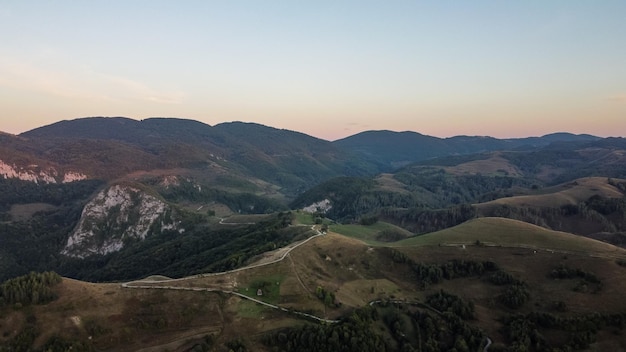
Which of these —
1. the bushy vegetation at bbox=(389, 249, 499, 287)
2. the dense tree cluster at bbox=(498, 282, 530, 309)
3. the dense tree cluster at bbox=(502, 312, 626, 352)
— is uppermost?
the bushy vegetation at bbox=(389, 249, 499, 287)

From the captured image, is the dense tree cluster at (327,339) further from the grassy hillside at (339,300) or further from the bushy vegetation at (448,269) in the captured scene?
the bushy vegetation at (448,269)

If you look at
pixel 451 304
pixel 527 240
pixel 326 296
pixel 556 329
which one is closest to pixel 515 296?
pixel 556 329

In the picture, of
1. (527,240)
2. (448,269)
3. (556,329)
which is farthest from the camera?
(527,240)

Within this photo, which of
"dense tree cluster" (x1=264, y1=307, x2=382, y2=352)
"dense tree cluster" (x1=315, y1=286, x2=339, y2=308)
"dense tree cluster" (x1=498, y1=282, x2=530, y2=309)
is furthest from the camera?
"dense tree cluster" (x1=498, y1=282, x2=530, y2=309)

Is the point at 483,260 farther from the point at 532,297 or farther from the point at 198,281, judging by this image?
the point at 198,281

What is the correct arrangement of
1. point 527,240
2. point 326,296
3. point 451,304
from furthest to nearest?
point 527,240
point 451,304
point 326,296

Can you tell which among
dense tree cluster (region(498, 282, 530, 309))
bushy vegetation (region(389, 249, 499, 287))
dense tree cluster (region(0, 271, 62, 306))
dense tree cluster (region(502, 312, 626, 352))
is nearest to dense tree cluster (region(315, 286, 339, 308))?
bushy vegetation (region(389, 249, 499, 287))

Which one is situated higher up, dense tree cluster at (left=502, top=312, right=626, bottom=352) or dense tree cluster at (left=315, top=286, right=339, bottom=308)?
dense tree cluster at (left=315, top=286, right=339, bottom=308)

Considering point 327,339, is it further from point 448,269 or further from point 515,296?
point 448,269

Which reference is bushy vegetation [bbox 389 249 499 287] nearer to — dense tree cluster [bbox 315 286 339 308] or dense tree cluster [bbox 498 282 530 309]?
dense tree cluster [bbox 498 282 530 309]

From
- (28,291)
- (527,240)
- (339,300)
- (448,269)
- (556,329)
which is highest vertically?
(527,240)

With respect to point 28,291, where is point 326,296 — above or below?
below
